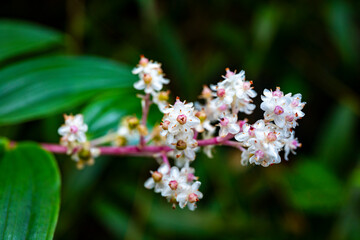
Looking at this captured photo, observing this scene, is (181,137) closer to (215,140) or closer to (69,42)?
(215,140)

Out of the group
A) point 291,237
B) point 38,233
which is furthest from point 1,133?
point 291,237

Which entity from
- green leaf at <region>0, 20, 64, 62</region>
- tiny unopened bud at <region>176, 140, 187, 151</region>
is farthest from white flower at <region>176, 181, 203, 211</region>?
green leaf at <region>0, 20, 64, 62</region>

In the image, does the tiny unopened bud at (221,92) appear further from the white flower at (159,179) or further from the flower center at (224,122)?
the white flower at (159,179)

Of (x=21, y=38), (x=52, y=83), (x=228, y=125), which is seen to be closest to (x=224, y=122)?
(x=228, y=125)

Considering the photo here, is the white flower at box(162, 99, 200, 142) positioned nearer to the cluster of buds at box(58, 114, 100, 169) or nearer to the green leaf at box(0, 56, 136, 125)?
the cluster of buds at box(58, 114, 100, 169)

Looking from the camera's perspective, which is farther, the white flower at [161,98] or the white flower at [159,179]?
the white flower at [161,98]

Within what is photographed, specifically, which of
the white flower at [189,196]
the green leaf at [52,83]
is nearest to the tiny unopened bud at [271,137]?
the white flower at [189,196]

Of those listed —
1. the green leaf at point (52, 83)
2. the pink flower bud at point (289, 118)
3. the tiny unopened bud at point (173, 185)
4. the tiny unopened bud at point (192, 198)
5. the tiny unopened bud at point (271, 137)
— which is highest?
the green leaf at point (52, 83)
